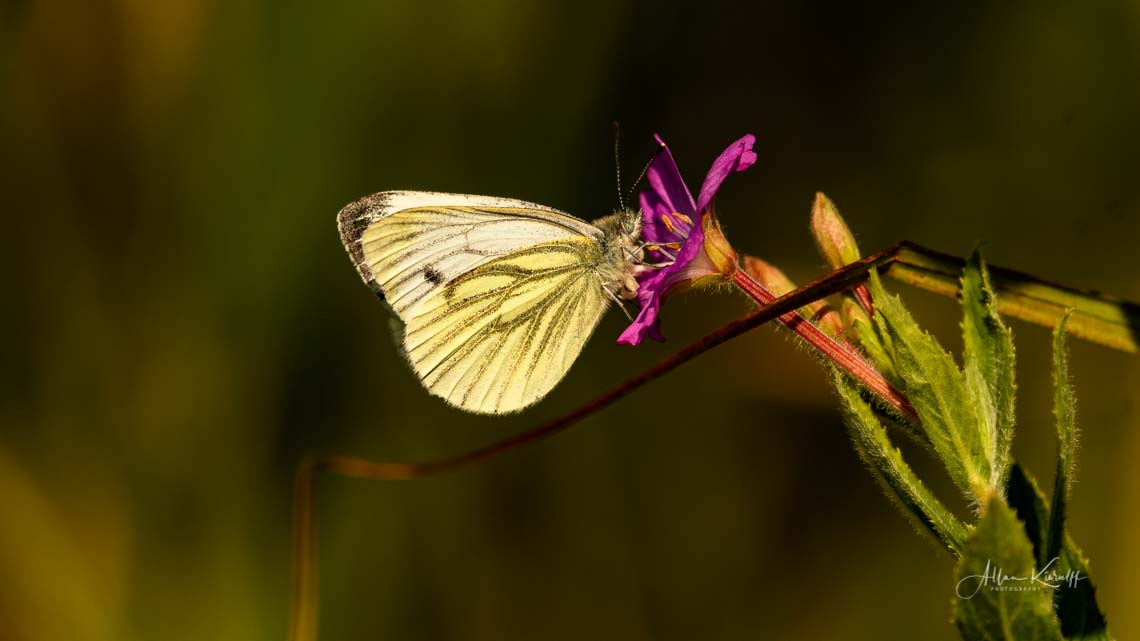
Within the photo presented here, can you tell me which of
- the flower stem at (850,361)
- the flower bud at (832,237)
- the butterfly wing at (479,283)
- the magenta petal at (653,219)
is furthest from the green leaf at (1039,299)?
the butterfly wing at (479,283)

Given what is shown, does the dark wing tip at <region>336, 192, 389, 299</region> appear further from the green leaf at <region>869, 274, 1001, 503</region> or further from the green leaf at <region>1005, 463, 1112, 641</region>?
the green leaf at <region>1005, 463, 1112, 641</region>

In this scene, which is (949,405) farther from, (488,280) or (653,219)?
(488,280)

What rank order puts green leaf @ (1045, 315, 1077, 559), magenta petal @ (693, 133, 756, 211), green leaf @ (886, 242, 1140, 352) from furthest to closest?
magenta petal @ (693, 133, 756, 211) < green leaf @ (886, 242, 1140, 352) < green leaf @ (1045, 315, 1077, 559)

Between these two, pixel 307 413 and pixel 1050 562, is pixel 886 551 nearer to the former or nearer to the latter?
pixel 1050 562

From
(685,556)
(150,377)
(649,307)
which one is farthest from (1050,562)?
(150,377)
